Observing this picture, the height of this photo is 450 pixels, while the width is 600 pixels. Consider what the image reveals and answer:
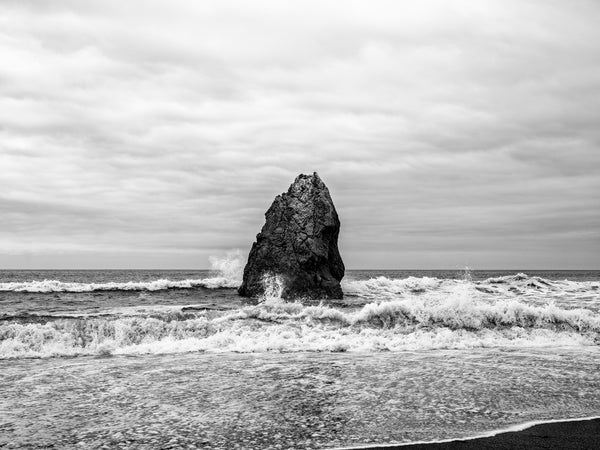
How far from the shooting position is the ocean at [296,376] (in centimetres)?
662

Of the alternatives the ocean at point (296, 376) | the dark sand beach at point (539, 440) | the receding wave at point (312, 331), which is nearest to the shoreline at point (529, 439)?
the dark sand beach at point (539, 440)

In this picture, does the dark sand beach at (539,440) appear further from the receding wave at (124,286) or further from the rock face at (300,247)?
the receding wave at (124,286)

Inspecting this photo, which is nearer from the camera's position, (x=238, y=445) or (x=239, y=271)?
(x=238, y=445)

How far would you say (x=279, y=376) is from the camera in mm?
10133

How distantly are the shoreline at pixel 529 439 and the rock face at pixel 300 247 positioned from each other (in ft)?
67.8

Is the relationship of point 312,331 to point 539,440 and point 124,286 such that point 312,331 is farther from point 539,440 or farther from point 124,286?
point 124,286

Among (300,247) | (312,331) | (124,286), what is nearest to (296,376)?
(312,331)

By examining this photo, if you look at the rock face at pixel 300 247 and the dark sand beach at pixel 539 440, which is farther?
the rock face at pixel 300 247

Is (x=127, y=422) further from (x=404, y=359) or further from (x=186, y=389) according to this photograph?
(x=404, y=359)

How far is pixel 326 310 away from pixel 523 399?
33.9 feet

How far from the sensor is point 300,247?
91.7 ft

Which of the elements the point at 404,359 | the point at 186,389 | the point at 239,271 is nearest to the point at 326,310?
the point at 404,359

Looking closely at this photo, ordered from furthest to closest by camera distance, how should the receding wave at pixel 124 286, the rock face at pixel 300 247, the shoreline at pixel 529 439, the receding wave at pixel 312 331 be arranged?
the receding wave at pixel 124 286, the rock face at pixel 300 247, the receding wave at pixel 312 331, the shoreline at pixel 529 439

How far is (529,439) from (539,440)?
0.12 meters
